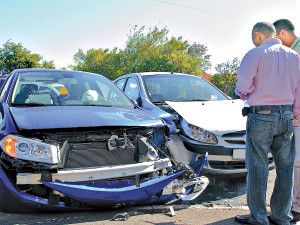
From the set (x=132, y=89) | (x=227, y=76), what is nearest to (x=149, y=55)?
(x=227, y=76)

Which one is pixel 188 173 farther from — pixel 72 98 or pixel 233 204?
pixel 72 98

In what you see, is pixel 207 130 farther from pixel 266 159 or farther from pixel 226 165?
pixel 266 159

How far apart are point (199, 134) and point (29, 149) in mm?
2117

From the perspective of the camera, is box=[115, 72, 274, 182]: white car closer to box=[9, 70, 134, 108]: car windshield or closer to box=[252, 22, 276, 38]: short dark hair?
box=[9, 70, 134, 108]: car windshield

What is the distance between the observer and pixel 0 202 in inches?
102

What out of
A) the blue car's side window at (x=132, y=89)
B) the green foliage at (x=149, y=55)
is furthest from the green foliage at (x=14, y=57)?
the blue car's side window at (x=132, y=89)

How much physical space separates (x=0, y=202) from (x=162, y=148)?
1.60 meters

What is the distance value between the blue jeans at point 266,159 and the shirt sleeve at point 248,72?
0.83 feet

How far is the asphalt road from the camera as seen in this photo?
2.86 metres

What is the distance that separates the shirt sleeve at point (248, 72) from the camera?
2721mm

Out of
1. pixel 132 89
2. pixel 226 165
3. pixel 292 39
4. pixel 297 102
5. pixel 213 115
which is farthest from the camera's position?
pixel 132 89

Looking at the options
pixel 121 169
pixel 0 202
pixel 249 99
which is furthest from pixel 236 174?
pixel 0 202

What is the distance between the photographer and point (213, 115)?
4.25 meters

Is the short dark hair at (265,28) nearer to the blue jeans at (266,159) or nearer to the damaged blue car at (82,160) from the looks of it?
the blue jeans at (266,159)
